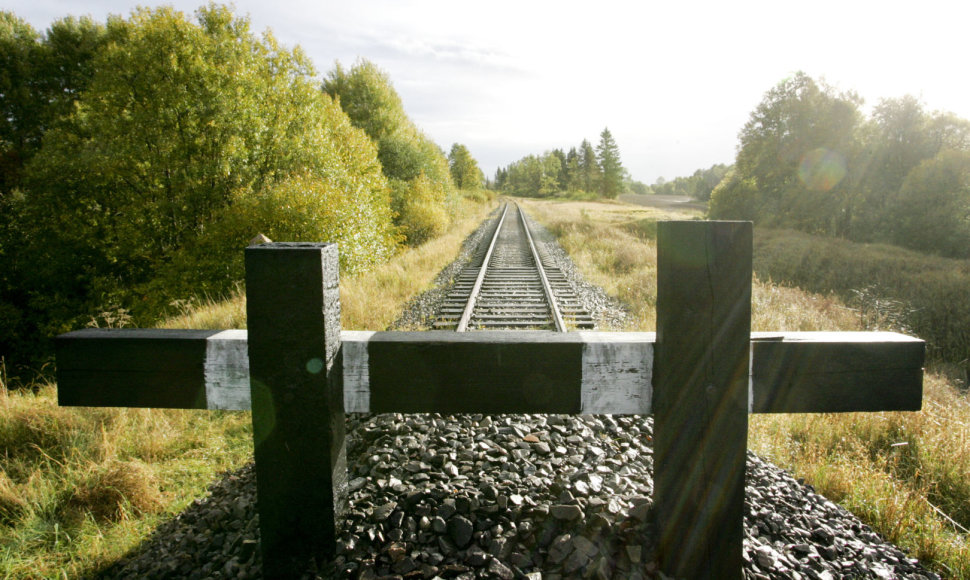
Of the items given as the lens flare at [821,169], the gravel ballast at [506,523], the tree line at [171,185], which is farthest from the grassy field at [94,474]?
the lens flare at [821,169]

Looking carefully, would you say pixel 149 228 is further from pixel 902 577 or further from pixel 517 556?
pixel 902 577

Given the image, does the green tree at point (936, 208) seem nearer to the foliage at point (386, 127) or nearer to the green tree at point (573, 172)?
the foliage at point (386, 127)

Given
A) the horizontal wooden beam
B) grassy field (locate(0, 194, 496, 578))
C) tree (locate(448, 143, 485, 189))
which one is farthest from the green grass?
tree (locate(448, 143, 485, 189))

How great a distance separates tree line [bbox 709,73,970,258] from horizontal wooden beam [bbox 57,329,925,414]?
25.3m

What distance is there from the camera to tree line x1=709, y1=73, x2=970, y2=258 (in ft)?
69.5

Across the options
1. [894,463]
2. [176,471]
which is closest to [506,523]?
[176,471]

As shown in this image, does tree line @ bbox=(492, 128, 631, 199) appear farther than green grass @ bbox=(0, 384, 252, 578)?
Yes

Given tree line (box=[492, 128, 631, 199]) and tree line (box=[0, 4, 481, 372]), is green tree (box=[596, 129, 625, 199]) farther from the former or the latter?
tree line (box=[0, 4, 481, 372])

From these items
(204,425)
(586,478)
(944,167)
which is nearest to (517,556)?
(586,478)

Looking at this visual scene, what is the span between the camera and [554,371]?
1671mm

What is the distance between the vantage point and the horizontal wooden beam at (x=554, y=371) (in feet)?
5.48

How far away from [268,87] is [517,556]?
15955 mm

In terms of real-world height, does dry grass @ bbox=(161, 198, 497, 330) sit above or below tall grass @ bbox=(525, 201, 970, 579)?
above

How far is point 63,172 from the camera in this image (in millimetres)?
12758
